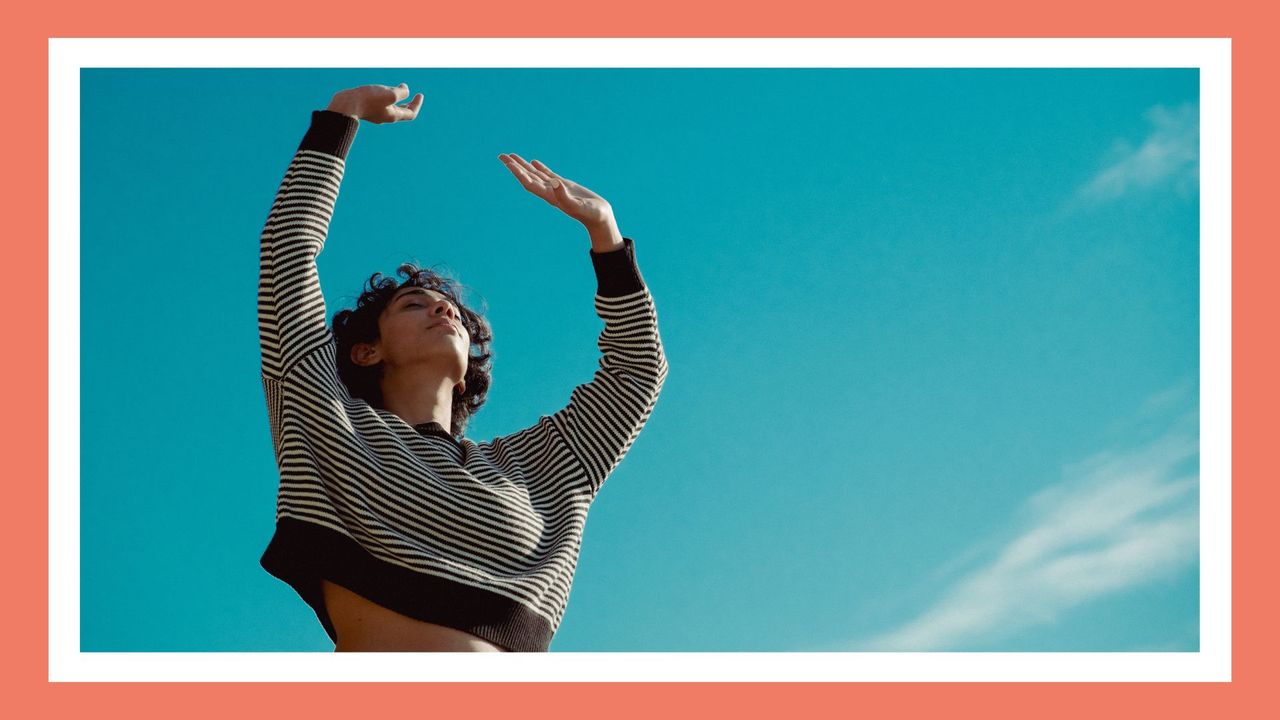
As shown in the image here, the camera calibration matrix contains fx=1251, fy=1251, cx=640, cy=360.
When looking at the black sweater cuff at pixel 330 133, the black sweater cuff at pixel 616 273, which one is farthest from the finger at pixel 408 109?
the black sweater cuff at pixel 616 273

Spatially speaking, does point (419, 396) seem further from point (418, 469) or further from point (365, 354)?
point (418, 469)

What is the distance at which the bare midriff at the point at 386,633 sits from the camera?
3557 mm

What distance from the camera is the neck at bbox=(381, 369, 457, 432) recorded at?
14.4 ft

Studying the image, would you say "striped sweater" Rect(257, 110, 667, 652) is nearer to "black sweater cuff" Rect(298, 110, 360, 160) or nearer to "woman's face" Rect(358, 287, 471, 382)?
"black sweater cuff" Rect(298, 110, 360, 160)

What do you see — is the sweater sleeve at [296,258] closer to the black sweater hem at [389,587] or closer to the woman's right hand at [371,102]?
the woman's right hand at [371,102]

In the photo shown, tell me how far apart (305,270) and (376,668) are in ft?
4.49

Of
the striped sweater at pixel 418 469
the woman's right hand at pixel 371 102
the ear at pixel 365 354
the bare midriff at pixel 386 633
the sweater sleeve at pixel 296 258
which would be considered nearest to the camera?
the bare midriff at pixel 386 633

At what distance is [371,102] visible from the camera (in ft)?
14.5

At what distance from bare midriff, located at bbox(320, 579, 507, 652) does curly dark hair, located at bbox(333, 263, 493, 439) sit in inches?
38.6

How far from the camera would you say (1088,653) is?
11.7 feet

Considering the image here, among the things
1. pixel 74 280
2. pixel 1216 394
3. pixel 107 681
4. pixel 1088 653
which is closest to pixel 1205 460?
pixel 1216 394

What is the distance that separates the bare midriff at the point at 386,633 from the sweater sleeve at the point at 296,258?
0.80 metres

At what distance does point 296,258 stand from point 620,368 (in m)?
1.20

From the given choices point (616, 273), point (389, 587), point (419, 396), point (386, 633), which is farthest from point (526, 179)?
point (386, 633)
